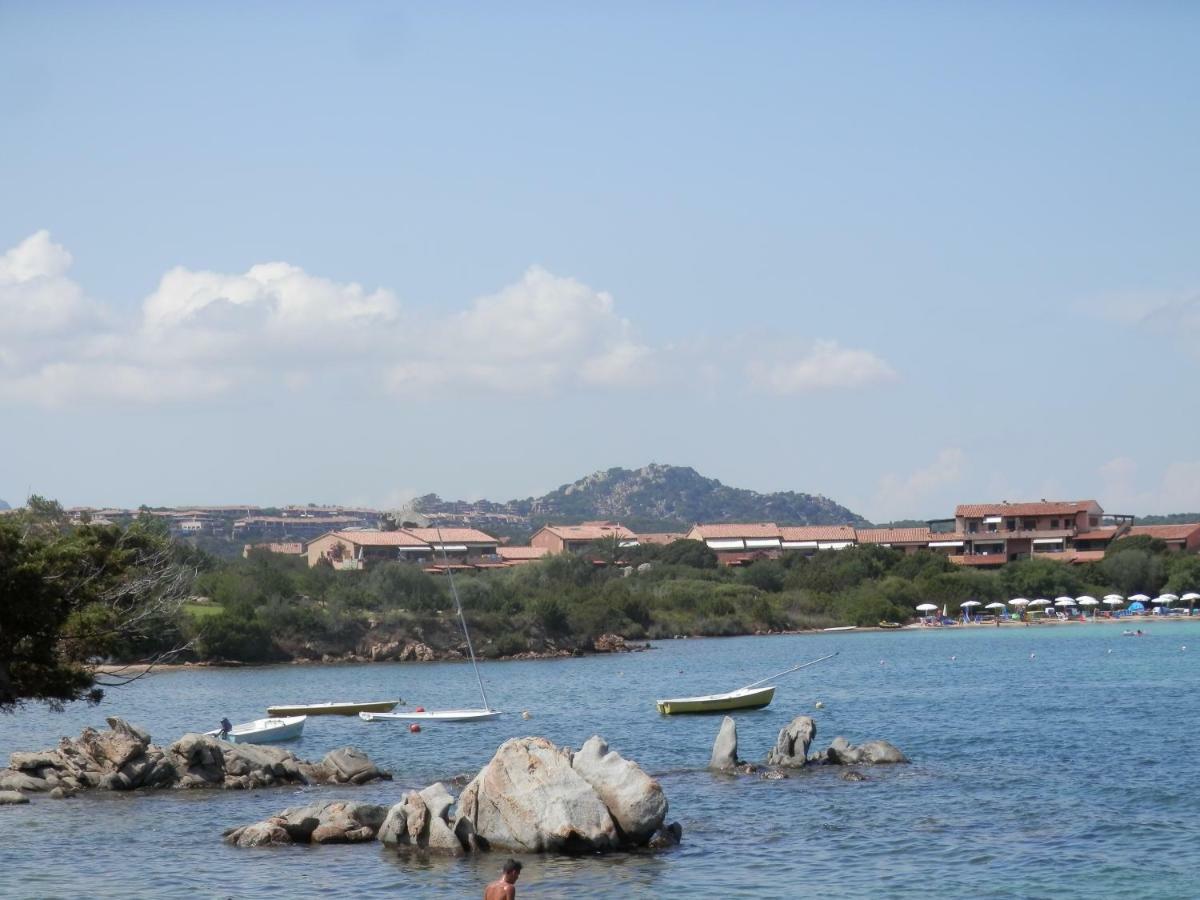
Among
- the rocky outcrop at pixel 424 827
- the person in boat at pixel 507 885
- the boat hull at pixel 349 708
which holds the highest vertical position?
the person in boat at pixel 507 885

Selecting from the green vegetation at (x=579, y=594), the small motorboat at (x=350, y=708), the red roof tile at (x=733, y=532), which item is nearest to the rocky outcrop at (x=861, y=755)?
the green vegetation at (x=579, y=594)

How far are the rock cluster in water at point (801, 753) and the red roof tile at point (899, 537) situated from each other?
115797 mm

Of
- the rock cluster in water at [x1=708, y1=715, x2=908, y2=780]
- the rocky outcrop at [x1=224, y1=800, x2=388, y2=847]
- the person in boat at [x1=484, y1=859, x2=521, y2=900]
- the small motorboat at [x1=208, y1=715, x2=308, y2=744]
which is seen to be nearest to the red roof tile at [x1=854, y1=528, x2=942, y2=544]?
the small motorboat at [x1=208, y1=715, x2=308, y2=744]

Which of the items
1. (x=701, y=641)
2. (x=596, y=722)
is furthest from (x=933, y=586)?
(x=596, y=722)

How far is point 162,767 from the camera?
120ft

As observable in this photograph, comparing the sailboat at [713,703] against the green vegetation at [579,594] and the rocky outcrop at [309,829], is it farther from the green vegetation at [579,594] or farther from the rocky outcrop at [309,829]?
the rocky outcrop at [309,829]

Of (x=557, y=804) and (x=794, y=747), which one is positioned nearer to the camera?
(x=557, y=804)

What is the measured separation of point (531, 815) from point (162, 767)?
543 inches

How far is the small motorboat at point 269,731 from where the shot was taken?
48625mm

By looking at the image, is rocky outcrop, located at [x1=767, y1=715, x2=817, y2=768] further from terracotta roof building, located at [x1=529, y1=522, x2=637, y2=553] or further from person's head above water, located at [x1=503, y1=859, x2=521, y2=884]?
terracotta roof building, located at [x1=529, y1=522, x2=637, y2=553]

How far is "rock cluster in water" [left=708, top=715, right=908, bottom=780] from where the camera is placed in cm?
3781

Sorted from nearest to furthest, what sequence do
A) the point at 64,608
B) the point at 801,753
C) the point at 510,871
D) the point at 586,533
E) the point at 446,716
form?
the point at 510,871 < the point at 64,608 < the point at 801,753 < the point at 446,716 < the point at 586,533

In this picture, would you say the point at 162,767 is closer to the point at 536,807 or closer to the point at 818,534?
the point at 536,807

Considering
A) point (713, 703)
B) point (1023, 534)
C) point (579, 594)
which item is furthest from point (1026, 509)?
point (713, 703)
